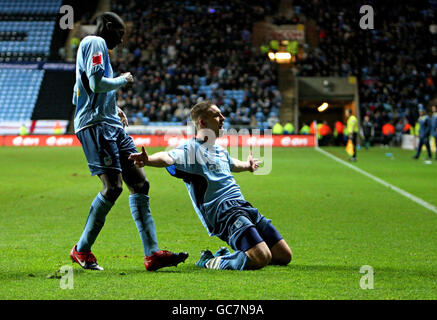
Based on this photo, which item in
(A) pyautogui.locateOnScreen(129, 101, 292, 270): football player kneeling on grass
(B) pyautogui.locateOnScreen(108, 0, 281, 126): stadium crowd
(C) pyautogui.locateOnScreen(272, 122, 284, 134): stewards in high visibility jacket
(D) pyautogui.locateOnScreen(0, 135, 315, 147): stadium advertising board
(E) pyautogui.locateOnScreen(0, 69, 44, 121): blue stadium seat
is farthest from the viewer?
(E) pyautogui.locateOnScreen(0, 69, 44, 121): blue stadium seat

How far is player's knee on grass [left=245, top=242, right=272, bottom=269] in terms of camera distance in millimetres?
5582

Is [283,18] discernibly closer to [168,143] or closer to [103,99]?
[168,143]

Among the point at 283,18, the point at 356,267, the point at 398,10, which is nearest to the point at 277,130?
the point at 283,18

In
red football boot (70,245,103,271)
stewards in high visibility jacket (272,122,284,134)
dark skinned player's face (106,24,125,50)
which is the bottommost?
red football boot (70,245,103,271)

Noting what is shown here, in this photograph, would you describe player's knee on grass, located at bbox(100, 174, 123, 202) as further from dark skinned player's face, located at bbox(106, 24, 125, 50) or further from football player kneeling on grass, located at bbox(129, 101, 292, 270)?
dark skinned player's face, located at bbox(106, 24, 125, 50)

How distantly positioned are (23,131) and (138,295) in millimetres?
34695

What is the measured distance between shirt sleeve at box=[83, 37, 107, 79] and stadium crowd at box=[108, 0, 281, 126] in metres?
30.7

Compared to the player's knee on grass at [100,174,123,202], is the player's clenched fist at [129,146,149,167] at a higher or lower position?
higher

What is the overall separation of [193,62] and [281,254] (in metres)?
35.8

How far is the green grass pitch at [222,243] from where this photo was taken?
15.8 ft

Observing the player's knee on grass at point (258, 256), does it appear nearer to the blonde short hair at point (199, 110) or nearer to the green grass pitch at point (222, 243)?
the green grass pitch at point (222, 243)

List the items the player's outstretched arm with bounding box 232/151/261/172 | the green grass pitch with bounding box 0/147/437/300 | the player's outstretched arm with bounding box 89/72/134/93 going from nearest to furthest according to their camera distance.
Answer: the green grass pitch with bounding box 0/147/437/300 → the player's outstretched arm with bounding box 89/72/134/93 → the player's outstretched arm with bounding box 232/151/261/172

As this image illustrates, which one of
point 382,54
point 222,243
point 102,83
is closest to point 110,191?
point 102,83

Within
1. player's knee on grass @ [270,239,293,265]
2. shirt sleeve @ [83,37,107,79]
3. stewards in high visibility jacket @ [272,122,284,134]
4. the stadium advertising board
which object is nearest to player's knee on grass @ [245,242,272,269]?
player's knee on grass @ [270,239,293,265]
